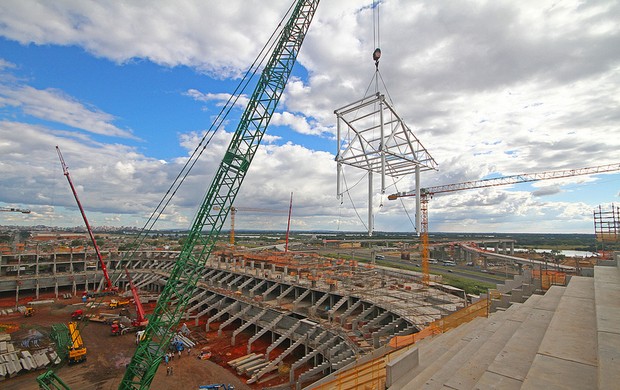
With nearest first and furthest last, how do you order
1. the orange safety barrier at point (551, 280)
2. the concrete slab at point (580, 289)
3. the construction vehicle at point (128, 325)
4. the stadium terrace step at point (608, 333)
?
the stadium terrace step at point (608, 333), the concrete slab at point (580, 289), the orange safety barrier at point (551, 280), the construction vehicle at point (128, 325)

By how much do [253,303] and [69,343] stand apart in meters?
15.8

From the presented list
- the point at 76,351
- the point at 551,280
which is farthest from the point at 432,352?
the point at 76,351

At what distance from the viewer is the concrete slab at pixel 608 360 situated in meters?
4.08

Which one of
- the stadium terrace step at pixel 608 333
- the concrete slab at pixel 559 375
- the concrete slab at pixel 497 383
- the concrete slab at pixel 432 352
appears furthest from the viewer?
the concrete slab at pixel 432 352

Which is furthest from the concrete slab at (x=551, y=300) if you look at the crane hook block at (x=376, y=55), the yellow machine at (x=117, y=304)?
the yellow machine at (x=117, y=304)

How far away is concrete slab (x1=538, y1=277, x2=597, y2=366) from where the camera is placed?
5.74 m

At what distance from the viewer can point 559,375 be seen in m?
5.00

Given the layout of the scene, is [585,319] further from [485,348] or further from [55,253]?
[55,253]

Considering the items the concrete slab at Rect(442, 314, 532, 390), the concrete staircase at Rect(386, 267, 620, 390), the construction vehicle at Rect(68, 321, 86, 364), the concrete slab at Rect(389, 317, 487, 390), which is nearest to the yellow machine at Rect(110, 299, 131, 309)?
the construction vehicle at Rect(68, 321, 86, 364)

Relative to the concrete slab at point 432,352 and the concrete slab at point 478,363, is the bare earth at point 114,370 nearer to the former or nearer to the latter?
the concrete slab at point 432,352

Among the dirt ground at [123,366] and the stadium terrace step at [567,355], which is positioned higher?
the stadium terrace step at [567,355]

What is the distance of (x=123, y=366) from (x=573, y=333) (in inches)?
Answer: 1141

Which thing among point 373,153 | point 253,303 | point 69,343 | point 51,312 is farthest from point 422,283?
point 51,312

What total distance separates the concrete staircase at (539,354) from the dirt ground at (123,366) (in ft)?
52.4
